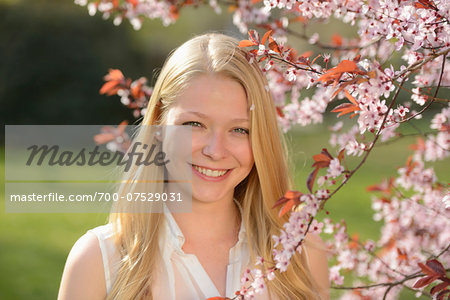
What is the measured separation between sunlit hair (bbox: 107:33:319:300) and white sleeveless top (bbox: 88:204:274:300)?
0.09ft

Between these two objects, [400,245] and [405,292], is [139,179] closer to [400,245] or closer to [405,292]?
[400,245]

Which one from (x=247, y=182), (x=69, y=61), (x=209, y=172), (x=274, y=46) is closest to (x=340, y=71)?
(x=274, y=46)

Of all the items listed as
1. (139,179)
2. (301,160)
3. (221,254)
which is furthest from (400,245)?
(301,160)

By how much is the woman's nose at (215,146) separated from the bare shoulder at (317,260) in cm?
50

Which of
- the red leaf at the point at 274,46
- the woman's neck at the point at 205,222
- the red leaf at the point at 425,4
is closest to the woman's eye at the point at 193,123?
the woman's neck at the point at 205,222

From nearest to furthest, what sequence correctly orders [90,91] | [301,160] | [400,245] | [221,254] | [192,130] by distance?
[192,130] → [221,254] → [400,245] → [301,160] → [90,91]

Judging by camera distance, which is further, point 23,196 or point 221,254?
point 23,196

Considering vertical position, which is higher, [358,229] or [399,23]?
[358,229]

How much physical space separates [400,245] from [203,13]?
1073 cm

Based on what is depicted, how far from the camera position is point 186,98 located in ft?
6.16

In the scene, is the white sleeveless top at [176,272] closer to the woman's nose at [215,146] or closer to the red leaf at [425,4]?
the woman's nose at [215,146]

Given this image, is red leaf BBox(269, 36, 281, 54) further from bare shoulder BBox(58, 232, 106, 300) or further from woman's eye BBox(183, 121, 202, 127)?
bare shoulder BBox(58, 232, 106, 300)

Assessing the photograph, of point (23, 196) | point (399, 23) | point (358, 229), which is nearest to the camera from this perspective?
point (399, 23)

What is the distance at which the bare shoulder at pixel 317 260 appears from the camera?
2.07 metres
